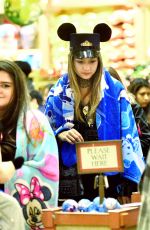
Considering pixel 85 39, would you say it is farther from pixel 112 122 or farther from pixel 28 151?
pixel 28 151

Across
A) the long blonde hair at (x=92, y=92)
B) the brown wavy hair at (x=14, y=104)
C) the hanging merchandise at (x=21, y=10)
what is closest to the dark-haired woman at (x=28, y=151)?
the brown wavy hair at (x=14, y=104)

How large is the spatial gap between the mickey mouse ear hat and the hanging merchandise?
12.1ft

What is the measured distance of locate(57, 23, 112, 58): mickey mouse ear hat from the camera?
573cm

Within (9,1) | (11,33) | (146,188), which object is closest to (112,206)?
(146,188)

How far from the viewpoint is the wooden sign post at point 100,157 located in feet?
14.7

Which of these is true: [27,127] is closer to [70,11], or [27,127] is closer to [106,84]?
[106,84]

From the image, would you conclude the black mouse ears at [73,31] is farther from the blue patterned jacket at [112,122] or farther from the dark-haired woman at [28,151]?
the dark-haired woman at [28,151]

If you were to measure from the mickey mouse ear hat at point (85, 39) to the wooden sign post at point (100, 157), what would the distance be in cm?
128

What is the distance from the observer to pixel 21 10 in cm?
998

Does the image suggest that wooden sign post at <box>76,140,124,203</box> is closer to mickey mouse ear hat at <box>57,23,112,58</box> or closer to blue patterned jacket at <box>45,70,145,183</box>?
blue patterned jacket at <box>45,70,145,183</box>

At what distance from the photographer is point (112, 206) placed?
168 inches

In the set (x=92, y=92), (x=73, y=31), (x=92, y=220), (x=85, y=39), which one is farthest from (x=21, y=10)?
(x=92, y=220)

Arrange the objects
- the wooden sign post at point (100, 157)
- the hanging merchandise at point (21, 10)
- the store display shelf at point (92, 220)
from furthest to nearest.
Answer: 1. the hanging merchandise at point (21, 10)
2. the wooden sign post at point (100, 157)
3. the store display shelf at point (92, 220)

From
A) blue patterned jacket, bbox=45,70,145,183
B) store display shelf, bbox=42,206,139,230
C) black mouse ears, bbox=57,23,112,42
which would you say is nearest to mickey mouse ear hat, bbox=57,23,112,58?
black mouse ears, bbox=57,23,112,42
